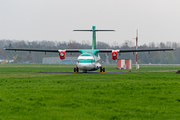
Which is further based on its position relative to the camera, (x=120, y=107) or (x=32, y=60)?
(x=32, y=60)

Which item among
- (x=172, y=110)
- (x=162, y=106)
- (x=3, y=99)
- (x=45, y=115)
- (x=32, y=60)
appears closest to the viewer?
(x=45, y=115)

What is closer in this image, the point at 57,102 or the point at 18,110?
the point at 18,110

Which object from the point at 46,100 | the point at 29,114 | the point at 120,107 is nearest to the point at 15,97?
the point at 46,100

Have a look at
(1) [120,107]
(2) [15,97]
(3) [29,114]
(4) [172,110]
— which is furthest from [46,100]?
(4) [172,110]

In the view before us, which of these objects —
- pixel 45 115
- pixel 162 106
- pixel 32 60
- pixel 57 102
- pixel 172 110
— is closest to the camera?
pixel 45 115

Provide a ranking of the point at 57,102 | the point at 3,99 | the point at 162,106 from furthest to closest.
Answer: the point at 3,99 < the point at 57,102 < the point at 162,106

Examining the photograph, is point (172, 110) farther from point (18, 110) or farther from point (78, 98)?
point (18, 110)

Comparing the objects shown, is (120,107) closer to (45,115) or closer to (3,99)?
(45,115)

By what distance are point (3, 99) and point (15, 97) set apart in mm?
724

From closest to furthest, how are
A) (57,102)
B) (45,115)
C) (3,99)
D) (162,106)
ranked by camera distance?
1. (45,115)
2. (162,106)
3. (57,102)
4. (3,99)

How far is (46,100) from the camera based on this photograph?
11.5 meters

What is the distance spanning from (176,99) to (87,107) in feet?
14.2

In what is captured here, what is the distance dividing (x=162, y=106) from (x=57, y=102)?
4.22 m

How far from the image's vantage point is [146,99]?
1175 centimetres
